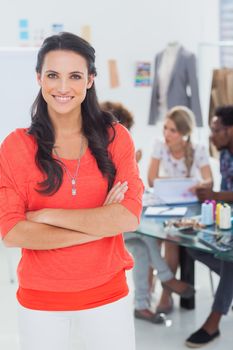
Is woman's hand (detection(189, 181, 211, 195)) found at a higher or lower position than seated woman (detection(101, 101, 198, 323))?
higher

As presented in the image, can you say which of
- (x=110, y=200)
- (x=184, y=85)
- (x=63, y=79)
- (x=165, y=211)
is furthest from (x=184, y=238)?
(x=184, y=85)

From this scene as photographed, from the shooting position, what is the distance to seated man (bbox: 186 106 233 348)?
3021mm

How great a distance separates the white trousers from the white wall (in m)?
3.46

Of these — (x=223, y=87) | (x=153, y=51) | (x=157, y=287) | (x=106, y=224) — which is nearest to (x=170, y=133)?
(x=157, y=287)

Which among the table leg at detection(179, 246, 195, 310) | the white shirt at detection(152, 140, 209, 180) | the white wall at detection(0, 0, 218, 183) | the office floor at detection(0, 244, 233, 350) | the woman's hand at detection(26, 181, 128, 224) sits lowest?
the office floor at detection(0, 244, 233, 350)

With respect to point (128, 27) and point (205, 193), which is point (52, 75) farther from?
point (128, 27)

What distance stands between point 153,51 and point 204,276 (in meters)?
2.28

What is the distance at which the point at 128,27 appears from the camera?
5254 millimetres

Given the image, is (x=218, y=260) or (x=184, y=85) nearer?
(x=218, y=260)

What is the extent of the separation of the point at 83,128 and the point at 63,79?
7.4 inches

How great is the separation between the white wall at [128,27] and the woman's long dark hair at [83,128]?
3144 mm

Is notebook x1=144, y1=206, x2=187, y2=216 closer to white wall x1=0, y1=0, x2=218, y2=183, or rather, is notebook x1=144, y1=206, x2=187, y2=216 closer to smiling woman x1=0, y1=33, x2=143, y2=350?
smiling woman x1=0, y1=33, x2=143, y2=350

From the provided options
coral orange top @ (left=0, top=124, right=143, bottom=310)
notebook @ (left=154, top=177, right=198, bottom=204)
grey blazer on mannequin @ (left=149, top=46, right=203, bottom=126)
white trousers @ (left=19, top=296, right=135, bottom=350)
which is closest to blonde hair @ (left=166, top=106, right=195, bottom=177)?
notebook @ (left=154, top=177, right=198, bottom=204)

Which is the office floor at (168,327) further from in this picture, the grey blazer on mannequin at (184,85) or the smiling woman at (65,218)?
the grey blazer on mannequin at (184,85)
